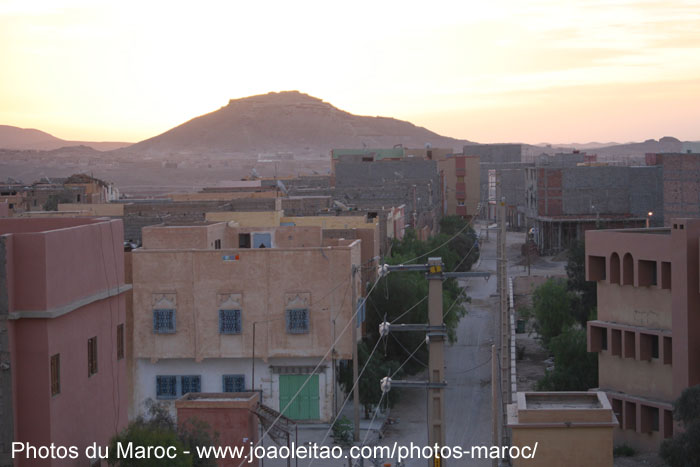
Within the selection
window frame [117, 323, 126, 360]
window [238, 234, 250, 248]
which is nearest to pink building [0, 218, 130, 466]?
window frame [117, 323, 126, 360]

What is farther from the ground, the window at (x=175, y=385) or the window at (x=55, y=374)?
the window at (x=55, y=374)

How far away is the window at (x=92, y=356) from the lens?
1614cm

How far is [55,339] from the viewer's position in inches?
576

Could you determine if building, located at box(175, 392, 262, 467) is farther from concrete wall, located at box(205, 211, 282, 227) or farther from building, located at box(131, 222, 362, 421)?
concrete wall, located at box(205, 211, 282, 227)

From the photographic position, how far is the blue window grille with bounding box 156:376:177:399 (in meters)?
26.4

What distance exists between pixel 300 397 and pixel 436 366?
10.3 m

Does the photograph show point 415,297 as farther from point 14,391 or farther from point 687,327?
point 14,391

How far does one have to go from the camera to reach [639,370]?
77.8ft

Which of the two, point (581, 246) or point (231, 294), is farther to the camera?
point (581, 246)

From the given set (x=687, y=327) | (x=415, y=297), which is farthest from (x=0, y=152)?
(x=687, y=327)

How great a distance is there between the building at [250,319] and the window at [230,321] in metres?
0.03

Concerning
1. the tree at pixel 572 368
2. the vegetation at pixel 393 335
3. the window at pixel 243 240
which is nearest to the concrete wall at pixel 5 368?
the vegetation at pixel 393 335

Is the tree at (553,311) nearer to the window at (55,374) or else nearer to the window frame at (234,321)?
the window frame at (234,321)

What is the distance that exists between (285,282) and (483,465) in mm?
7026
